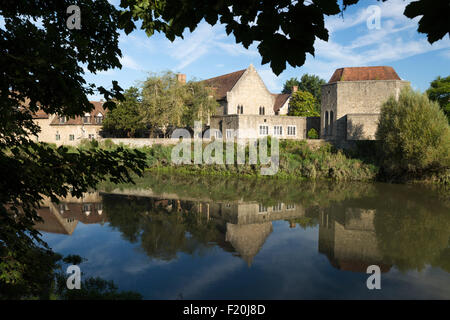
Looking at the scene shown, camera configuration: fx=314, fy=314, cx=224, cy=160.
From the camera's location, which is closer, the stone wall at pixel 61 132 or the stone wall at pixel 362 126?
the stone wall at pixel 362 126

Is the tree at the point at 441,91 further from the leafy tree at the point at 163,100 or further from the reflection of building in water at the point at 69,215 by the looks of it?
the reflection of building in water at the point at 69,215

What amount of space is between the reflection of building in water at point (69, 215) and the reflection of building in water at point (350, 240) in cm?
839

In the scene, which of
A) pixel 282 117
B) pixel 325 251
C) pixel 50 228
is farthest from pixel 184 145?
pixel 325 251

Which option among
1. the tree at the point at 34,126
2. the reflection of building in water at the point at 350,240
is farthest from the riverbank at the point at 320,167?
the tree at the point at 34,126

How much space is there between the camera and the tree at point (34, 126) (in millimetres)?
3953

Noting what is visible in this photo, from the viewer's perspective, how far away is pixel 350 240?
10.7 meters

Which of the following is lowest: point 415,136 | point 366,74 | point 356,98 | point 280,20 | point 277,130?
point 280,20

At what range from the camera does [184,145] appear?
106ft

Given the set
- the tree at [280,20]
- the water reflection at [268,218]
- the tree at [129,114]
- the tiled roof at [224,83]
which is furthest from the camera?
the tiled roof at [224,83]

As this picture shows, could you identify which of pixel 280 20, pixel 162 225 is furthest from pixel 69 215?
pixel 280 20

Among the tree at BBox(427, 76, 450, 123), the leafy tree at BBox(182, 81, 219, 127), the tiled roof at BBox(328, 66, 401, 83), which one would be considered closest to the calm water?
the tiled roof at BBox(328, 66, 401, 83)

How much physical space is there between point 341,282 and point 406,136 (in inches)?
715

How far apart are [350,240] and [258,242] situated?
Result: 10.4ft

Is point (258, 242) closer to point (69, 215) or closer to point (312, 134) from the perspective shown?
point (69, 215)
